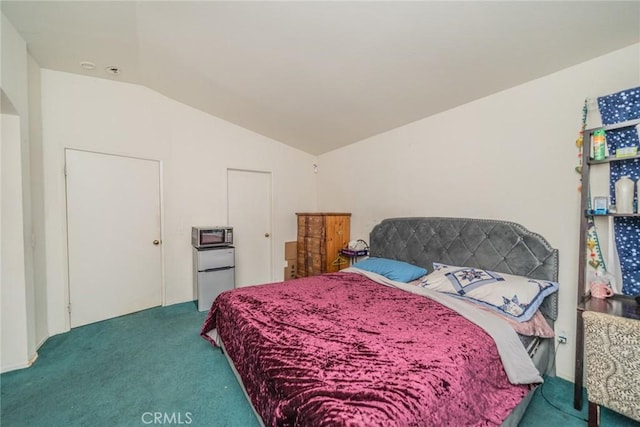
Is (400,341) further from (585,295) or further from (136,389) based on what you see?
(136,389)

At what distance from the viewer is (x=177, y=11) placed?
2.01 metres

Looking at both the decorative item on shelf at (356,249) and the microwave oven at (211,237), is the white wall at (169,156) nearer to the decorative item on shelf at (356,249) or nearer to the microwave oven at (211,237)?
the microwave oven at (211,237)

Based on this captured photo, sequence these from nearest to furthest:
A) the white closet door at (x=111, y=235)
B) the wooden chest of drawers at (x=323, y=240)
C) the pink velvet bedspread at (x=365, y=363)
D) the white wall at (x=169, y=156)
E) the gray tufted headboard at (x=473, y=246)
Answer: the pink velvet bedspread at (x=365, y=363), the gray tufted headboard at (x=473, y=246), the white wall at (x=169, y=156), the white closet door at (x=111, y=235), the wooden chest of drawers at (x=323, y=240)

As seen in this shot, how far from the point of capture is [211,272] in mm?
3615

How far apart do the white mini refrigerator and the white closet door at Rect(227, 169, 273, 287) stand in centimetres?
53

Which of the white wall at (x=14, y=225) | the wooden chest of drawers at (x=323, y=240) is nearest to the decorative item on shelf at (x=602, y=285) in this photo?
the wooden chest of drawers at (x=323, y=240)

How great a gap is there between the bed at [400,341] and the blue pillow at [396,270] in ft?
0.17

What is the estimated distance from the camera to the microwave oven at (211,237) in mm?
3602

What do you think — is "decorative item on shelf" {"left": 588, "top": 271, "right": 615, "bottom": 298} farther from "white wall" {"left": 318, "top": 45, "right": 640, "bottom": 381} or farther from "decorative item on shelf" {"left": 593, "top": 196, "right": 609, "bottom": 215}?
"decorative item on shelf" {"left": 593, "top": 196, "right": 609, "bottom": 215}

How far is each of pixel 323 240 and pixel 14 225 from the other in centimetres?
314

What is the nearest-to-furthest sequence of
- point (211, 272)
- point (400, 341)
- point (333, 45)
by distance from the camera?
1. point (400, 341)
2. point (333, 45)
3. point (211, 272)

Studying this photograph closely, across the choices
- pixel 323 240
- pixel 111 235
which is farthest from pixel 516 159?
pixel 111 235

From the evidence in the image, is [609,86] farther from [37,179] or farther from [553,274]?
[37,179]

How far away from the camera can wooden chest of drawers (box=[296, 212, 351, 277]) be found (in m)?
3.92
